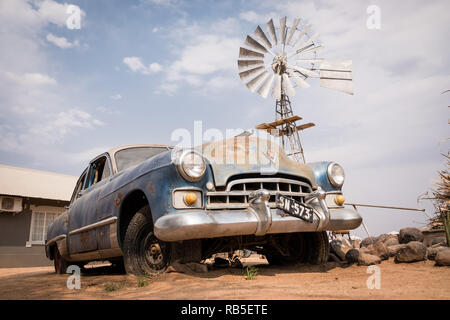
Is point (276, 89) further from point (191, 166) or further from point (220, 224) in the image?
point (220, 224)

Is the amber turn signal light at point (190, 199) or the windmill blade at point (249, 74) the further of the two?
the windmill blade at point (249, 74)

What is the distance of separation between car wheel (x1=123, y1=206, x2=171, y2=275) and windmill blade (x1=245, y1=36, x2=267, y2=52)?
15093 mm

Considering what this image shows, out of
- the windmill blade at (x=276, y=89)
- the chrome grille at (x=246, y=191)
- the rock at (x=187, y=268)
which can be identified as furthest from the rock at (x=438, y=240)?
the windmill blade at (x=276, y=89)

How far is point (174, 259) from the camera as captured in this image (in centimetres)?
347

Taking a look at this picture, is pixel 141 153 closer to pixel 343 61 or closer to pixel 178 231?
pixel 178 231

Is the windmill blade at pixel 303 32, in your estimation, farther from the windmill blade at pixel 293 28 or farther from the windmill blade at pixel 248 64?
the windmill blade at pixel 248 64

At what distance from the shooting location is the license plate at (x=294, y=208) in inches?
138

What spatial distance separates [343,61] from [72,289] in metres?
16.7

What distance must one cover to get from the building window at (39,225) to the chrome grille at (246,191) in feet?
42.2

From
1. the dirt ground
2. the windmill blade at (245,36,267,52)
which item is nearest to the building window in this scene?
the windmill blade at (245,36,267,52)

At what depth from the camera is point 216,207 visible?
344 cm

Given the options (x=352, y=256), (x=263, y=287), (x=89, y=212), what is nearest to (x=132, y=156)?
(x=89, y=212)
